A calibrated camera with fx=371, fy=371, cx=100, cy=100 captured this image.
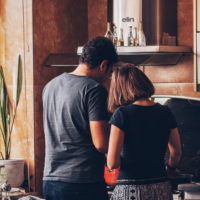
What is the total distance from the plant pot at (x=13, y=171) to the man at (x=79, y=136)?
1285 millimetres

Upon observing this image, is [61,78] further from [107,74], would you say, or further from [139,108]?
[139,108]

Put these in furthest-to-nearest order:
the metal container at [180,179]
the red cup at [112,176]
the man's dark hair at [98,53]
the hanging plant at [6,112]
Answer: the hanging plant at [6,112] → the red cup at [112,176] → the metal container at [180,179] → the man's dark hair at [98,53]

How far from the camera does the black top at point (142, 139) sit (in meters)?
1.39

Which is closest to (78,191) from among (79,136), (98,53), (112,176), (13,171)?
(79,136)

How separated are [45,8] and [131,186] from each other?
1891 millimetres

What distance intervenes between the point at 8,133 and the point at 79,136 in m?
1.59

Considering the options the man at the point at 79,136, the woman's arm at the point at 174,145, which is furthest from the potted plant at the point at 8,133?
the woman's arm at the point at 174,145

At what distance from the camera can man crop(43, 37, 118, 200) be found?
1.42 m

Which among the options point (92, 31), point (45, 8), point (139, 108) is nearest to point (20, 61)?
point (45, 8)

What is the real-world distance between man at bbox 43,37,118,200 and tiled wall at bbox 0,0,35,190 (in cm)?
136

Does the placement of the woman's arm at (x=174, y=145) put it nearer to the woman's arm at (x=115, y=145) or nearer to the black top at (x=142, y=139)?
the black top at (x=142, y=139)

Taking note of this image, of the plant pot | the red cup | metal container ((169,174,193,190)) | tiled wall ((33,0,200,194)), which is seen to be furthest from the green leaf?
metal container ((169,174,193,190))

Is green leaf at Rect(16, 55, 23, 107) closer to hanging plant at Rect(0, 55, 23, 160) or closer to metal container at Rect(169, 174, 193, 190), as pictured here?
hanging plant at Rect(0, 55, 23, 160)

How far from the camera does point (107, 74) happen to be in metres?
1.56
